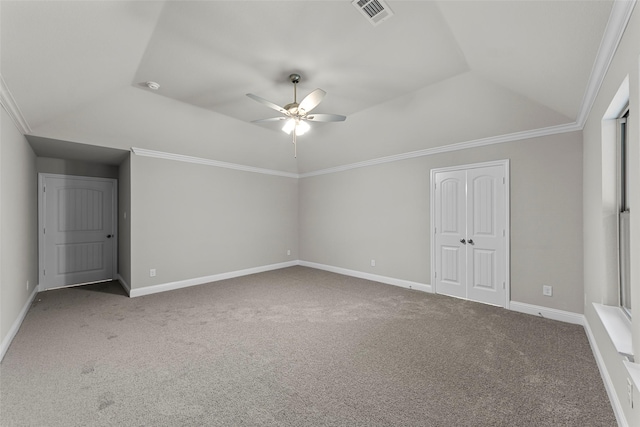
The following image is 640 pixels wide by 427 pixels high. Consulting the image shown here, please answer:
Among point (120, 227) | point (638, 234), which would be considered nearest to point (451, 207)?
point (638, 234)

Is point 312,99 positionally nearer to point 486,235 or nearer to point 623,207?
point 623,207

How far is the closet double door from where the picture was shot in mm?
4027

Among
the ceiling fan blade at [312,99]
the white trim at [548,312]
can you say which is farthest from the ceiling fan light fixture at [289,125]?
the white trim at [548,312]

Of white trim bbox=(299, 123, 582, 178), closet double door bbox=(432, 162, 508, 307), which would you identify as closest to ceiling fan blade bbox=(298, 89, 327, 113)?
white trim bbox=(299, 123, 582, 178)

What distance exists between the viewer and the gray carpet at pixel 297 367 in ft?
6.21

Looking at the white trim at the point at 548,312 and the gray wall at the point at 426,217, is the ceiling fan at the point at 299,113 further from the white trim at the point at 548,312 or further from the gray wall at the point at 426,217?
Result: the white trim at the point at 548,312

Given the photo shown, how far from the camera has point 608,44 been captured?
76.7 inches

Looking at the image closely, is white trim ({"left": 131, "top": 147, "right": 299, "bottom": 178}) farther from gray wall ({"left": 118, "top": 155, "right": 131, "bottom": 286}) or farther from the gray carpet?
the gray carpet

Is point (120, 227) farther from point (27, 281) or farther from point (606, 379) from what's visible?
point (606, 379)

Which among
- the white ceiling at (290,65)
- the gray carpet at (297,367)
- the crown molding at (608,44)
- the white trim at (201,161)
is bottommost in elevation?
the gray carpet at (297,367)

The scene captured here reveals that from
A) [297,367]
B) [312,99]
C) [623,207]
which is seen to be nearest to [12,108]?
[312,99]

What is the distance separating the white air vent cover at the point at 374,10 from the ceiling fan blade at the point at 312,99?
0.76 metres

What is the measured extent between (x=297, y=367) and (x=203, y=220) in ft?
12.7

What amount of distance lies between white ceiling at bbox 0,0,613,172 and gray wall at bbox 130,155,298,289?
2.08ft
